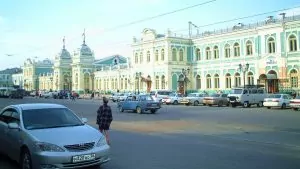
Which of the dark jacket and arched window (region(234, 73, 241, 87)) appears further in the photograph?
arched window (region(234, 73, 241, 87))

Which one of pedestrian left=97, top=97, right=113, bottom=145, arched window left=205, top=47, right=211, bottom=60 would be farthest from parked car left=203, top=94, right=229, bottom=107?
pedestrian left=97, top=97, right=113, bottom=145

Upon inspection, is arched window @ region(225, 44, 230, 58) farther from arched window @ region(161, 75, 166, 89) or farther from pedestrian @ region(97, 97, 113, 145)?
pedestrian @ region(97, 97, 113, 145)

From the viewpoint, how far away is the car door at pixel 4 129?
32.1 feet

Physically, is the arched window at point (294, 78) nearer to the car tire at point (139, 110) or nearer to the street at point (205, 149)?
the car tire at point (139, 110)

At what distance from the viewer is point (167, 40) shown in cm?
6631

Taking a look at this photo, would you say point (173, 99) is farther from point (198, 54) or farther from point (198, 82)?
point (198, 54)

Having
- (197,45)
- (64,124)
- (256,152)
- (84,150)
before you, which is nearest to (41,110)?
(64,124)

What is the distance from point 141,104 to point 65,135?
23.3 meters

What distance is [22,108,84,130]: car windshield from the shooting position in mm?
9125

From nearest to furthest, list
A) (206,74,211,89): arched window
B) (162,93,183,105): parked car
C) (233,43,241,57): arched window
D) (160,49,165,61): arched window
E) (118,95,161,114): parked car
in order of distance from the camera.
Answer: (118,95,161,114): parked car
(162,93,183,105): parked car
(233,43,241,57): arched window
(206,74,211,89): arched window
(160,49,165,61): arched window

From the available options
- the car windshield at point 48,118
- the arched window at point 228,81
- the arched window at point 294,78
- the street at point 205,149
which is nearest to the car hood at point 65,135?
the car windshield at point 48,118

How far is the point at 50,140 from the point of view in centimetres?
810

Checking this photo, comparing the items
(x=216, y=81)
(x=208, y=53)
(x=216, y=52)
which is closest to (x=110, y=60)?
(x=208, y=53)

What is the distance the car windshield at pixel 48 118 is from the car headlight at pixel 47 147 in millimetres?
945
